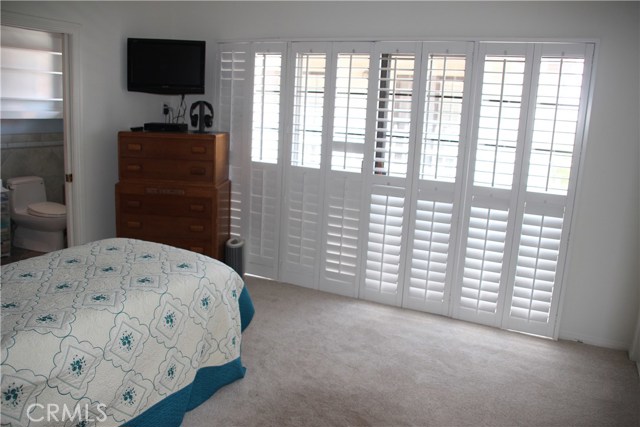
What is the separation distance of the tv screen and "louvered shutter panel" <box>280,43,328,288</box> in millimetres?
755

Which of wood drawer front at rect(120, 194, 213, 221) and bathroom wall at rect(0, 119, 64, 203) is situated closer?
wood drawer front at rect(120, 194, 213, 221)

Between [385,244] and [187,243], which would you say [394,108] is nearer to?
[385,244]

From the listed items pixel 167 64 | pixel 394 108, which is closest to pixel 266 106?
pixel 167 64

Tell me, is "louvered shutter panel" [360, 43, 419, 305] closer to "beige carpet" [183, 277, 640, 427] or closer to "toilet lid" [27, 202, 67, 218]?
"beige carpet" [183, 277, 640, 427]

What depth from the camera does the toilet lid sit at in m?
4.57

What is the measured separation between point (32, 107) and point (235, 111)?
1979 millimetres

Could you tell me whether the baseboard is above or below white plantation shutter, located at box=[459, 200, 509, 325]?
below

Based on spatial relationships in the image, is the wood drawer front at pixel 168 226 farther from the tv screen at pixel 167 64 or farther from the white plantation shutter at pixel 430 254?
the white plantation shutter at pixel 430 254

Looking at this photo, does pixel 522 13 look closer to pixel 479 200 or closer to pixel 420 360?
pixel 479 200

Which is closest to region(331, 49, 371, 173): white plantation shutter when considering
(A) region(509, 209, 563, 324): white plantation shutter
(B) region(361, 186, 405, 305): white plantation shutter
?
(B) region(361, 186, 405, 305): white plantation shutter

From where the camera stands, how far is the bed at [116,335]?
5.80 ft

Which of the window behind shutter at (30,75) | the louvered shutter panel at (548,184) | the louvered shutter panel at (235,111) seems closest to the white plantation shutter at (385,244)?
the louvered shutter panel at (548,184)

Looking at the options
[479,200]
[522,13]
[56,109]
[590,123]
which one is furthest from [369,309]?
[56,109]

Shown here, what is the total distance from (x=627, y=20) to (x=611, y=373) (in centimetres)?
209
